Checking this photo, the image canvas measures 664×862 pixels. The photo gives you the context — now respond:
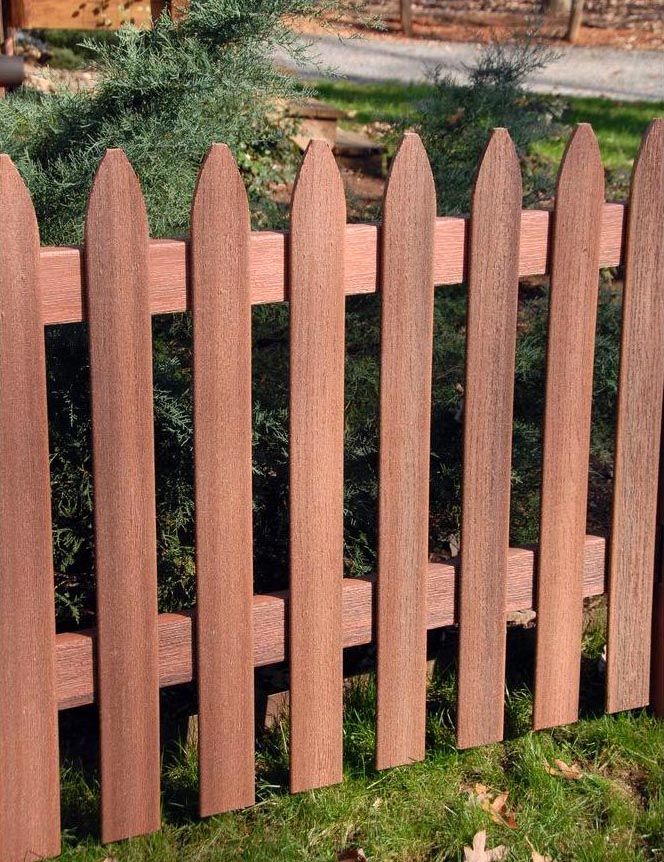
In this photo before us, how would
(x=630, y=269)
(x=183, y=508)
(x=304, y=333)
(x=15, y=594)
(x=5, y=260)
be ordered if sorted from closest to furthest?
(x=5, y=260)
(x=15, y=594)
(x=304, y=333)
(x=630, y=269)
(x=183, y=508)

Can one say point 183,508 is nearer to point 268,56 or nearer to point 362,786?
point 362,786

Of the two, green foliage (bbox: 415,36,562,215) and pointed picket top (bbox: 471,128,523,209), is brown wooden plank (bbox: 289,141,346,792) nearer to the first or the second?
pointed picket top (bbox: 471,128,523,209)

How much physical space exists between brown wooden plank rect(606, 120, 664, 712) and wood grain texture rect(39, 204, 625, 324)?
0.22ft

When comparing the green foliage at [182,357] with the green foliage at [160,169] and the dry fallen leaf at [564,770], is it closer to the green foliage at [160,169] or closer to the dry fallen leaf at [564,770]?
the green foliage at [160,169]

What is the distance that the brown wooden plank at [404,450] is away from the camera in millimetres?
2516

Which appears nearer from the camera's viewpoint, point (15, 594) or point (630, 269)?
point (15, 594)

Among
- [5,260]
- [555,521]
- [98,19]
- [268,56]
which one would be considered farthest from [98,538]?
[98,19]

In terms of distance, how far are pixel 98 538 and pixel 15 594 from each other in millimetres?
183

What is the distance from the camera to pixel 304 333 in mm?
2488

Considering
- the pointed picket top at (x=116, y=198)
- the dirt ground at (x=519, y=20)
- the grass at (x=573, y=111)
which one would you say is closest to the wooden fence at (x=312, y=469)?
the pointed picket top at (x=116, y=198)

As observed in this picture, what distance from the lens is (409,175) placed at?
8.20 feet

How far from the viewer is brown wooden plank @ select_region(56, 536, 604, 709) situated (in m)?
2.45

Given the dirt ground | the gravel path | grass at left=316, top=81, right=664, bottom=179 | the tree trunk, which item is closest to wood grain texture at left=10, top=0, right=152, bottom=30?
grass at left=316, top=81, right=664, bottom=179

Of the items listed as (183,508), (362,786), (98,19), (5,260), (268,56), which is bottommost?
(362,786)
